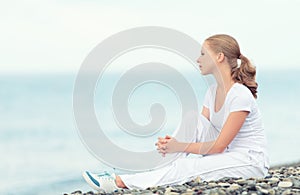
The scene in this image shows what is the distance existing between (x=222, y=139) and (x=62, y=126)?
1416cm

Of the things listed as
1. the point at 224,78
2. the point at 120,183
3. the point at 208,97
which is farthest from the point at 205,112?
the point at 120,183

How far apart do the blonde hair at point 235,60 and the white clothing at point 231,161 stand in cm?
13

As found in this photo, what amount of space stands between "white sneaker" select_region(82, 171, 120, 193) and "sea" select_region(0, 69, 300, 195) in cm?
189

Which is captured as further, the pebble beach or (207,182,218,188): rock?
(207,182,218,188): rock

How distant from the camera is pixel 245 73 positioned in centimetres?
419

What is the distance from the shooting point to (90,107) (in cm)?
509

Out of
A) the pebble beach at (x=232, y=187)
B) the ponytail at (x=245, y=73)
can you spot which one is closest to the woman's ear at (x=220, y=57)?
the ponytail at (x=245, y=73)

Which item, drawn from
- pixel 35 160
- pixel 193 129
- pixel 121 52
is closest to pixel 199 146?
pixel 193 129

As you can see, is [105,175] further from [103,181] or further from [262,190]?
[262,190]

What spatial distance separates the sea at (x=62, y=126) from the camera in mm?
12048

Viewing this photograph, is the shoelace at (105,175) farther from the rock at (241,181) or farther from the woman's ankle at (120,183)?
the rock at (241,181)

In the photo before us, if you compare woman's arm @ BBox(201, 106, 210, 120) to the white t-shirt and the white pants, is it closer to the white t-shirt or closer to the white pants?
the white t-shirt

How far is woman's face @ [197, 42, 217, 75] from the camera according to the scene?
13.8 ft

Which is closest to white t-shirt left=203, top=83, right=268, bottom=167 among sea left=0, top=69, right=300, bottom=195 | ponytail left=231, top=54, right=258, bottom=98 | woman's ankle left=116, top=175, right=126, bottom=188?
ponytail left=231, top=54, right=258, bottom=98
